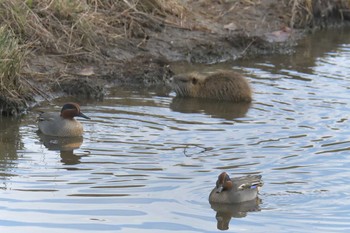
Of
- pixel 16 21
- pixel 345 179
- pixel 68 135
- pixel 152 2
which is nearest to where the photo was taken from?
pixel 345 179

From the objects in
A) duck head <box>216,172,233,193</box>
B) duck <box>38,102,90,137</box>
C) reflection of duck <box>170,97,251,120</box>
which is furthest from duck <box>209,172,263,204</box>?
reflection of duck <box>170,97,251,120</box>

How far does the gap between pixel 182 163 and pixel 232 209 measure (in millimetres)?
1266

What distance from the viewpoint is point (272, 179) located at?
9781 mm

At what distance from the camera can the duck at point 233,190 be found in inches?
356

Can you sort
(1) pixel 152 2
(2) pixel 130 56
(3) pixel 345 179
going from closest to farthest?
(3) pixel 345 179
(2) pixel 130 56
(1) pixel 152 2

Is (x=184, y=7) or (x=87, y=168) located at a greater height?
(x=184, y=7)

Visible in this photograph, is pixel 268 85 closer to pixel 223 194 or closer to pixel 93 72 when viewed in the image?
pixel 93 72

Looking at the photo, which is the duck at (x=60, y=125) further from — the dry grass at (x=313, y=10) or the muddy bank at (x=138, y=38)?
the dry grass at (x=313, y=10)

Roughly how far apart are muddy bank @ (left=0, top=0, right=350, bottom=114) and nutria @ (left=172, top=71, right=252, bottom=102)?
56cm

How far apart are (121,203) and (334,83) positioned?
20.4 ft

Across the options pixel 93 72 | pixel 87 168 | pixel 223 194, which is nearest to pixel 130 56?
pixel 93 72

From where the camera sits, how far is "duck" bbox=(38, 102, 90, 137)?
37.9ft

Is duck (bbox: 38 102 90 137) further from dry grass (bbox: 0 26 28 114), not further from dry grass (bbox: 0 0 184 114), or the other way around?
dry grass (bbox: 0 0 184 114)

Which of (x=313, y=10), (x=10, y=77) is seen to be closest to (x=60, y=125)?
(x=10, y=77)
